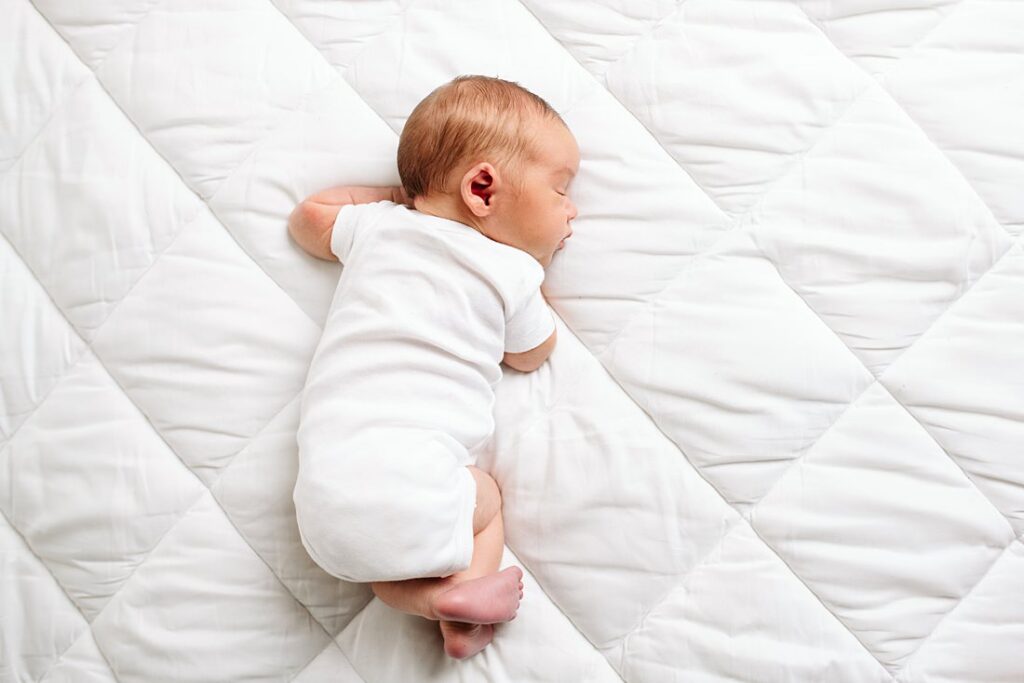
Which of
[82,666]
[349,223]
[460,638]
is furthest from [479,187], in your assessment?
[82,666]

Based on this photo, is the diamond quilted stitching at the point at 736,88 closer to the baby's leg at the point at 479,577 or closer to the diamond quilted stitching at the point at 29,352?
the baby's leg at the point at 479,577

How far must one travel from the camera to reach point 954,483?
1013mm

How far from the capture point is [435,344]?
38.8 inches

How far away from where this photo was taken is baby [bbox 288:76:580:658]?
3.08ft

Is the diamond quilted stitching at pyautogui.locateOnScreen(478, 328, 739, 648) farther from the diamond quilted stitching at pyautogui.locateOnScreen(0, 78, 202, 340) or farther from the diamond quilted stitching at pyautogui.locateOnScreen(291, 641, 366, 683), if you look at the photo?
the diamond quilted stitching at pyautogui.locateOnScreen(0, 78, 202, 340)

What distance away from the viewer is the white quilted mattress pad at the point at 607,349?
1011 mm

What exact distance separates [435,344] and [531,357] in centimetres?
13

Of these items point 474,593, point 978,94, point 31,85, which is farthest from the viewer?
point 31,85

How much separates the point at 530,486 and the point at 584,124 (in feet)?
1.40

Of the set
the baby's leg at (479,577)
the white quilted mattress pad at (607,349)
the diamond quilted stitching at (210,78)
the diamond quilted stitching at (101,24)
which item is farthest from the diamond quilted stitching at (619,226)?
the diamond quilted stitching at (101,24)

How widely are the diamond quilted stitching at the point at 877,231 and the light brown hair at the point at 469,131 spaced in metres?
0.28

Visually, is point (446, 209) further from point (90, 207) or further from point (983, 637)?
point (983, 637)

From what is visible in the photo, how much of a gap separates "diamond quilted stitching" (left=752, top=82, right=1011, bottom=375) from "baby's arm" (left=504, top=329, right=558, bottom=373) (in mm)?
262

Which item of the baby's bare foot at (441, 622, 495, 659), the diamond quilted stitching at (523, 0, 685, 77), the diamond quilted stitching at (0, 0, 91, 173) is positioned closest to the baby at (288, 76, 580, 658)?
the baby's bare foot at (441, 622, 495, 659)
